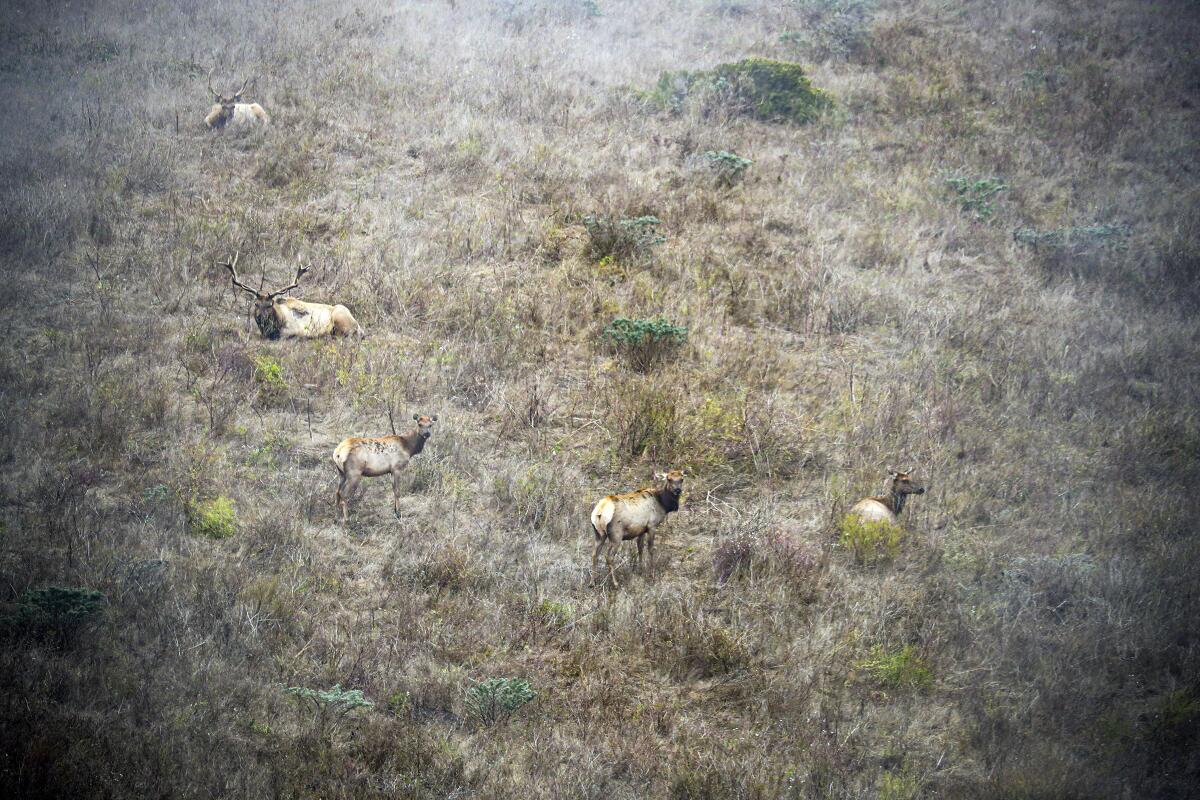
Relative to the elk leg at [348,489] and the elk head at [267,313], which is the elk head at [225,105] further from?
the elk leg at [348,489]

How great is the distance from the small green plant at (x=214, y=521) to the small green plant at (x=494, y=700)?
2.56 m

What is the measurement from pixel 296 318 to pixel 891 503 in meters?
6.54

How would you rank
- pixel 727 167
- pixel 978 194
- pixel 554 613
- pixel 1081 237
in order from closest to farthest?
pixel 554 613 → pixel 1081 237 → pixel 978 194 → pixel 727 167

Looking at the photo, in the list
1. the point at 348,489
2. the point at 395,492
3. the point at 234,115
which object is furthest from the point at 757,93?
the point at 348,489

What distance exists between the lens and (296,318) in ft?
30.3

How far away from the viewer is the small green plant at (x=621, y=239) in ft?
35.6

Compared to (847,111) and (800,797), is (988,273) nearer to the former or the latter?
(847,111)

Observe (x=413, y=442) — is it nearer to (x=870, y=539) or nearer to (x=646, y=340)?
(x=646, y=340)

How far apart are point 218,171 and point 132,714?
10011 mm

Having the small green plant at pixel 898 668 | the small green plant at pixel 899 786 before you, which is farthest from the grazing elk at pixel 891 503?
the small green plant at pixel 899 786

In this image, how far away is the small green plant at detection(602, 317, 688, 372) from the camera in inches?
356

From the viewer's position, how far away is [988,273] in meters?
11.6

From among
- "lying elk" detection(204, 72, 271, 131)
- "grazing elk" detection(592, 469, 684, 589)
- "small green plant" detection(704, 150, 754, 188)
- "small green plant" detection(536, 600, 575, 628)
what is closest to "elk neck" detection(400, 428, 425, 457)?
"grazing elk" detection(592, 469, 684, 589)

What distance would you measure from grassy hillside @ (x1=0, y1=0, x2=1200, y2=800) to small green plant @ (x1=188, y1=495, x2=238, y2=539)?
3cm
